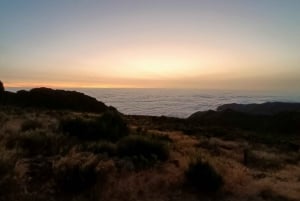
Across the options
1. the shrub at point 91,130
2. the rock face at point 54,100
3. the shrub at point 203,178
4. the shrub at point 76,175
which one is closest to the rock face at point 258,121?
the rock face at point 54,100

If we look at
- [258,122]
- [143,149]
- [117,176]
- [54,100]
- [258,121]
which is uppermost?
[143,149]

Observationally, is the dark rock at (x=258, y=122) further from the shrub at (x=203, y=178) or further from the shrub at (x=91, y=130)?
the shrub at (x=203, y=178)

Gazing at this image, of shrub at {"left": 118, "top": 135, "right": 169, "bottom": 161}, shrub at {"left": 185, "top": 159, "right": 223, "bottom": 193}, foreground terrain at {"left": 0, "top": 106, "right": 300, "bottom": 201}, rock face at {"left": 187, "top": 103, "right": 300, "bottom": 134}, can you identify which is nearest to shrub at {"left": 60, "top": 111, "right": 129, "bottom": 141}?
foreground terrain at {"left": 0, "top": 106, "right": 300, "bottom": 201}

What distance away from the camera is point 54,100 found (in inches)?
2625

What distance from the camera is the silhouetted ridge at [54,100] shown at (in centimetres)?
6412

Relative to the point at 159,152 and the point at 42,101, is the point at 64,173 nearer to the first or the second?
the point at 159,152

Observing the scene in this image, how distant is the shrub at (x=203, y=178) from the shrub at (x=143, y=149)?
2077 mm

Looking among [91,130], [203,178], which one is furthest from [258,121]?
[203,178]

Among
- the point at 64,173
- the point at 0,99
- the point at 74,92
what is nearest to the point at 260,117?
the point at 74,92

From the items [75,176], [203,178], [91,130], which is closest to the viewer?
[75,176]

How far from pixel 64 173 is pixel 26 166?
5.30ft

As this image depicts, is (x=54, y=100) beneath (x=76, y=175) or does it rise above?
beneath

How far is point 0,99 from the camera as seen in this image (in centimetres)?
6350

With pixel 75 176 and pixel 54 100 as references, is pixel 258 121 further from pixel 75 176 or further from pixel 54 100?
pixel 75 176
